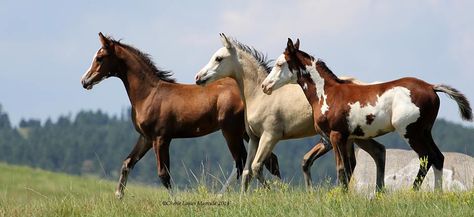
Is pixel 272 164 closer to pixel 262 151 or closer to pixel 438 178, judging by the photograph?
pixel 262 151

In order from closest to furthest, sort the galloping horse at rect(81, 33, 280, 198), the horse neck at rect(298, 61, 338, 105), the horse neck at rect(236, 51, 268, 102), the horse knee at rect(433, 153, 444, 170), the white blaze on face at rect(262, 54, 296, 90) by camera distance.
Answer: the horse knee at rect(433, 153, 444, 170), the horse neck at rect(298, 61, 338, 105), the white blaze on face at rect(262, 54, 296, 90), the horse neck at rect(236, 51, 268, 102), the galloping horse at rect(81, 33, 280, 198)

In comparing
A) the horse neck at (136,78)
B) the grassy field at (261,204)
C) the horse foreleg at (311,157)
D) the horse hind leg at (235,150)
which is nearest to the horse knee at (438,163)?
the grassy field at (261,204)

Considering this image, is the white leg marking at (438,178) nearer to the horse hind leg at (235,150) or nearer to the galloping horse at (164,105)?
the galloping horse at (164,105)

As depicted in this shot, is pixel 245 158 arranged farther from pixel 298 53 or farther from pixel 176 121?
pixel 298 53

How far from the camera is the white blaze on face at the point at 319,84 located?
14.0 metres

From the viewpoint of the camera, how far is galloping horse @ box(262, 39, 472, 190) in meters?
13.3

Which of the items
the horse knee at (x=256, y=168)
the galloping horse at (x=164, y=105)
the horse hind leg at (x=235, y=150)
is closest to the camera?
the horse knee at (x=256, y=168)

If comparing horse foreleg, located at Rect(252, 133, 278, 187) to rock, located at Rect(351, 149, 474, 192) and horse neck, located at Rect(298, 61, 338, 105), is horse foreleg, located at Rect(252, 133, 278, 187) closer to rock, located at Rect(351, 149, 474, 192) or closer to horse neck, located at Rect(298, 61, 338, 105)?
horse neck, located at Rect(298, 61, 338, 105)

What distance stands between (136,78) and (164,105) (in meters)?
0.74

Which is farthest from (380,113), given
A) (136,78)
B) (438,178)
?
(136,78)

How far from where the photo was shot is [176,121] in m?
16.0

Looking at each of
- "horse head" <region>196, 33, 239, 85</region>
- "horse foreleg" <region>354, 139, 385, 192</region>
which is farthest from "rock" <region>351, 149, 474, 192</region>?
"horse head" <region>196, 33, 239, 85</region>

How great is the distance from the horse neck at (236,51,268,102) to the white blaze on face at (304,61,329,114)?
1221 mm

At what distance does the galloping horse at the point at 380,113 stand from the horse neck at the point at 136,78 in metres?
3.00
